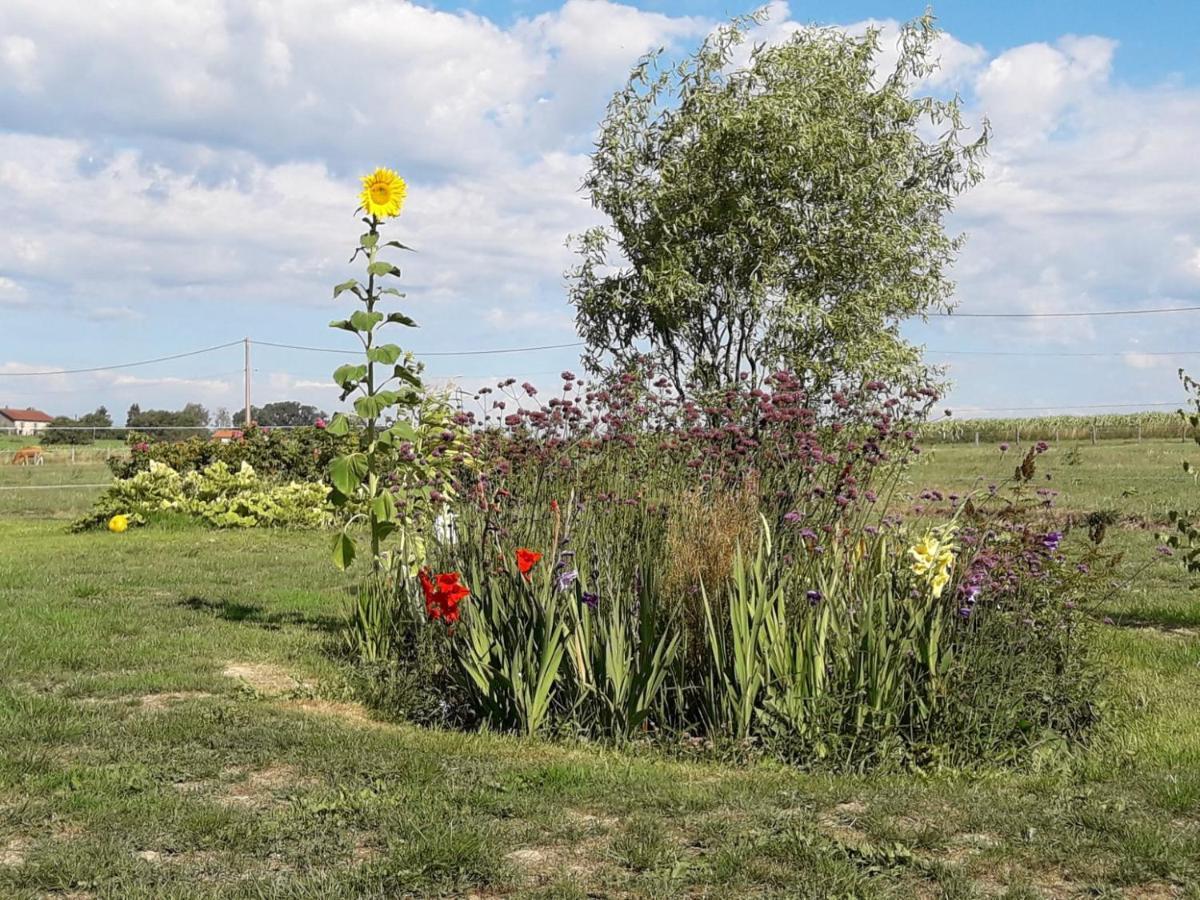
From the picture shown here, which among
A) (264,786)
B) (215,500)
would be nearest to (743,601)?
(264,786)

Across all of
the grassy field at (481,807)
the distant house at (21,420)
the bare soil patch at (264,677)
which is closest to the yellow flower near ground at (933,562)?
the grassy field at (481,807)

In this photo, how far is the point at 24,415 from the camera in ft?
345

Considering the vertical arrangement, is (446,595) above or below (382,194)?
below

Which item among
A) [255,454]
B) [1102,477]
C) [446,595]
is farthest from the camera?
[1102,477]

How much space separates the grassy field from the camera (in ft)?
11.1

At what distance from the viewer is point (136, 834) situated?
373 centimetres

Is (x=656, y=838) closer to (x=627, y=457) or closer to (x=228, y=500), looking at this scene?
(x=627, y=457)

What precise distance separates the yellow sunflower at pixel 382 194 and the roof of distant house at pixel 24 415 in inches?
4254

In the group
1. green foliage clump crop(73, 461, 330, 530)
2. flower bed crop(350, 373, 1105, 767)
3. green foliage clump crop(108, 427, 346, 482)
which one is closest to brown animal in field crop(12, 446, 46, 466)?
green foliage clump crop(108, 427, 346, 482)

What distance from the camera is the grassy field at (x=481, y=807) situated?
3373 millimetres

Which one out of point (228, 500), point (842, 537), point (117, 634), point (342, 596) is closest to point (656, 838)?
point (842, 537)

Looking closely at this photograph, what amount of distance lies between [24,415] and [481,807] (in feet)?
375

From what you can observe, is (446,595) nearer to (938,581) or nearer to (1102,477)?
(938,581)

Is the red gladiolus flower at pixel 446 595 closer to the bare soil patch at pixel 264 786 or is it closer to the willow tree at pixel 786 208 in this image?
the bare soil patch at pixel 264 786
